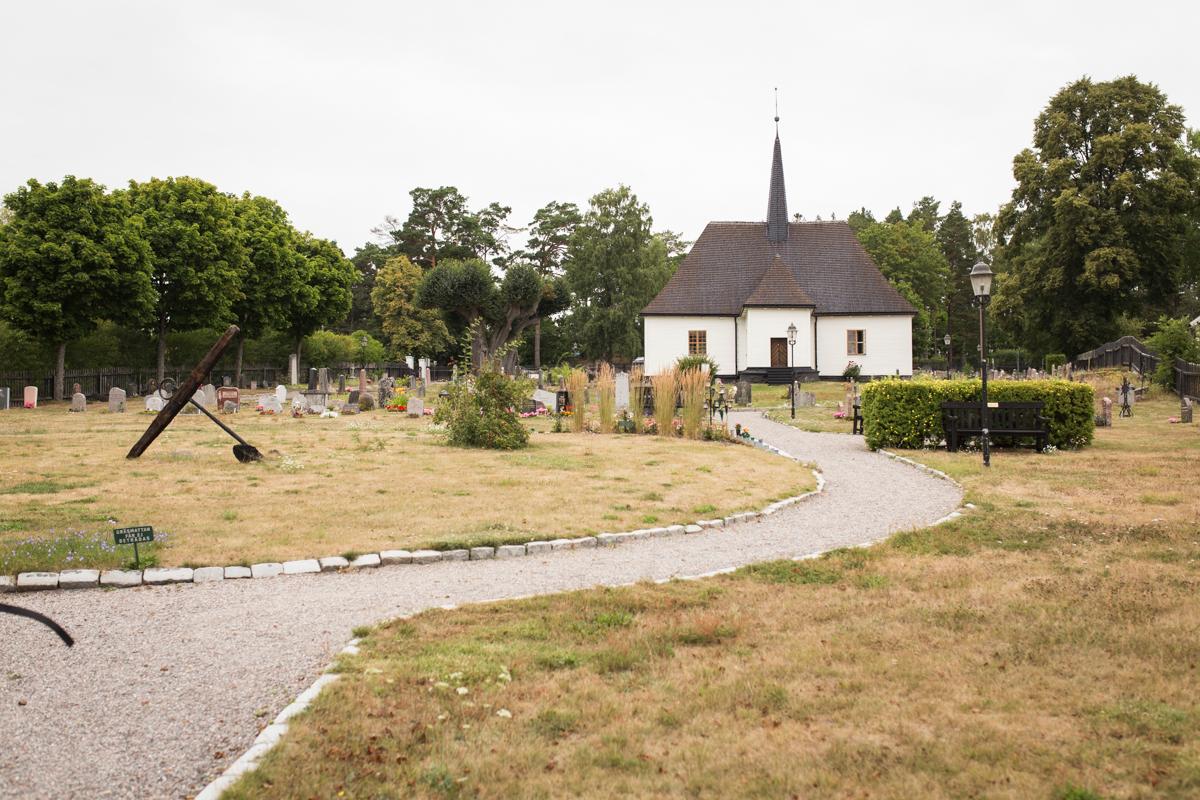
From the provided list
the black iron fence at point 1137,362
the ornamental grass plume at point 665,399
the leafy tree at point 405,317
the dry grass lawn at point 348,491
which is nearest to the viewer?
the dry grass lawn at point 348,491

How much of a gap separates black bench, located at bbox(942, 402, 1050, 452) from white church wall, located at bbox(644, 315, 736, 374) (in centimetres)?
3076

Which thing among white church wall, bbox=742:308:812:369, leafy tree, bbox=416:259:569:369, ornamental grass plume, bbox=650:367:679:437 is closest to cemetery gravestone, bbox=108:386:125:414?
ornamental grass plume, bbox=650:367:679:437

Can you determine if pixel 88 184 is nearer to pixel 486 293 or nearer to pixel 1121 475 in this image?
pixel 486 293

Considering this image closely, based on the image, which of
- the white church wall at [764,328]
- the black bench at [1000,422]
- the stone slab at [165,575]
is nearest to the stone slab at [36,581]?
the stone slab at [165,575]

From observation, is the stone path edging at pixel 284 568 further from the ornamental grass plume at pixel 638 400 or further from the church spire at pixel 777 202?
the church spire at pixel 777 202

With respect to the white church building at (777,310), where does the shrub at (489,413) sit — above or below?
below

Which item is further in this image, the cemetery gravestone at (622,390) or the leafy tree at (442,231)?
the leafy tree at (442,231)

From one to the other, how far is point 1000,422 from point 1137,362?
21838mm

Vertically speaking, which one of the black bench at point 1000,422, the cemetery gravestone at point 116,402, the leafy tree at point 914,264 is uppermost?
the leafy tree at point 914,264

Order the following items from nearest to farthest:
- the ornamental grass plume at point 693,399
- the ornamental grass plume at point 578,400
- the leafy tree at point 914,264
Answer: the ornamental grass plume at point 693,399 → the ornamental grass plume at point 578,400 → the leafy tree at point 914,264

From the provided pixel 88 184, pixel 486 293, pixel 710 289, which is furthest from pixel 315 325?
pixel 710 289

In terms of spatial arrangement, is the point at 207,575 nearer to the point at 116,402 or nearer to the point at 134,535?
the point at 134,535

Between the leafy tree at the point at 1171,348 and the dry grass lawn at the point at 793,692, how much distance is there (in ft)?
89.8

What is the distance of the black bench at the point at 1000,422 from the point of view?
16.1 metres
